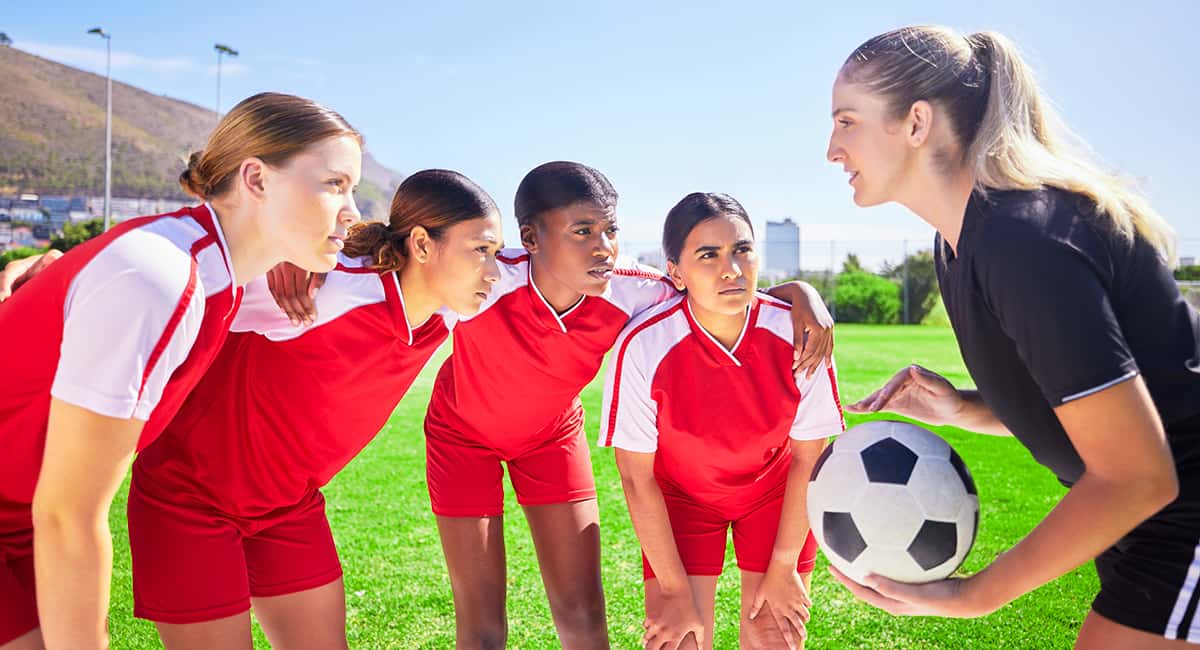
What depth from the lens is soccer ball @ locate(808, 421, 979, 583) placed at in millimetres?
2596

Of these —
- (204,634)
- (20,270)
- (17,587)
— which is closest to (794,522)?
(204,634)

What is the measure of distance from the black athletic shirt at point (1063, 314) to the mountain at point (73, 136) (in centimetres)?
11871

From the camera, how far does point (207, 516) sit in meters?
3.19

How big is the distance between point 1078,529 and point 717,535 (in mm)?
2263

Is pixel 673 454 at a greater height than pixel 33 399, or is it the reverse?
pixel 33 399

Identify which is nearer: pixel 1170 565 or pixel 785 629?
pixel 1170 565

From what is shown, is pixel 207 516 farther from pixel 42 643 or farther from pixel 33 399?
pixel 33 399

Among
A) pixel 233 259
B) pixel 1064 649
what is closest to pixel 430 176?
pixel 233 259

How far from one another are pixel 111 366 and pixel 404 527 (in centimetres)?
575

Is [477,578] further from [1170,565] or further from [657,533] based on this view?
[1170,565]

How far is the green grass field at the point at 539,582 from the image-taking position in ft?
16.7

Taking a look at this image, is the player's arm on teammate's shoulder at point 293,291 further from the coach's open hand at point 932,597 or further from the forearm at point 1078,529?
the forearm at point 1078,529

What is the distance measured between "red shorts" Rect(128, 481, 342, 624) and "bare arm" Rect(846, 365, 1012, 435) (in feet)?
7.37

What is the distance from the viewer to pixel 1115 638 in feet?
7.16
